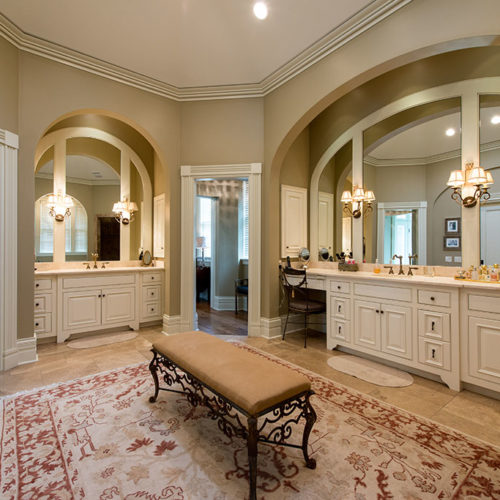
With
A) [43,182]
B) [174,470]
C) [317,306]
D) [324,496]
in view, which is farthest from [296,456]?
[43,182]

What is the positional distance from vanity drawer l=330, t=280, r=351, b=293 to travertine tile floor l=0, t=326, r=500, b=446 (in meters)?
0.77

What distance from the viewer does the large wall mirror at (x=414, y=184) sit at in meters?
3.18

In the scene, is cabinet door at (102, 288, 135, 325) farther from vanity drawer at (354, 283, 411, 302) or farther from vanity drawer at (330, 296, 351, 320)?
vanity drawer at (354, 283, 411, 302)

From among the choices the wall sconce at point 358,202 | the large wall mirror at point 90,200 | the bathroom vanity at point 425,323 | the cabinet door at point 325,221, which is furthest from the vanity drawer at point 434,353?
the large wall mirror at point 90,200

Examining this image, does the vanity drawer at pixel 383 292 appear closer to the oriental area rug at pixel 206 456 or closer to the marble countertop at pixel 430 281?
the marble countertop at pixel 430 281

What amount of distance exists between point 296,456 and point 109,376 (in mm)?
1974

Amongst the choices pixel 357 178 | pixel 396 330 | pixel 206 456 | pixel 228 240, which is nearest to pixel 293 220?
pixel 357 178

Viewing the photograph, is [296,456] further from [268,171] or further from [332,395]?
[268,171]

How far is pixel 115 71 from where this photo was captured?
12.4ft

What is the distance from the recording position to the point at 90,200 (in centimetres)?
455

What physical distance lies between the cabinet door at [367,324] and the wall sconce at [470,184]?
139 centimetres

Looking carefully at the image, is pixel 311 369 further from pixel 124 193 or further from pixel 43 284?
pixel 124 193

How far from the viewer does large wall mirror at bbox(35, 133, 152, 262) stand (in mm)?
4117

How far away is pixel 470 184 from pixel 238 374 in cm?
293
